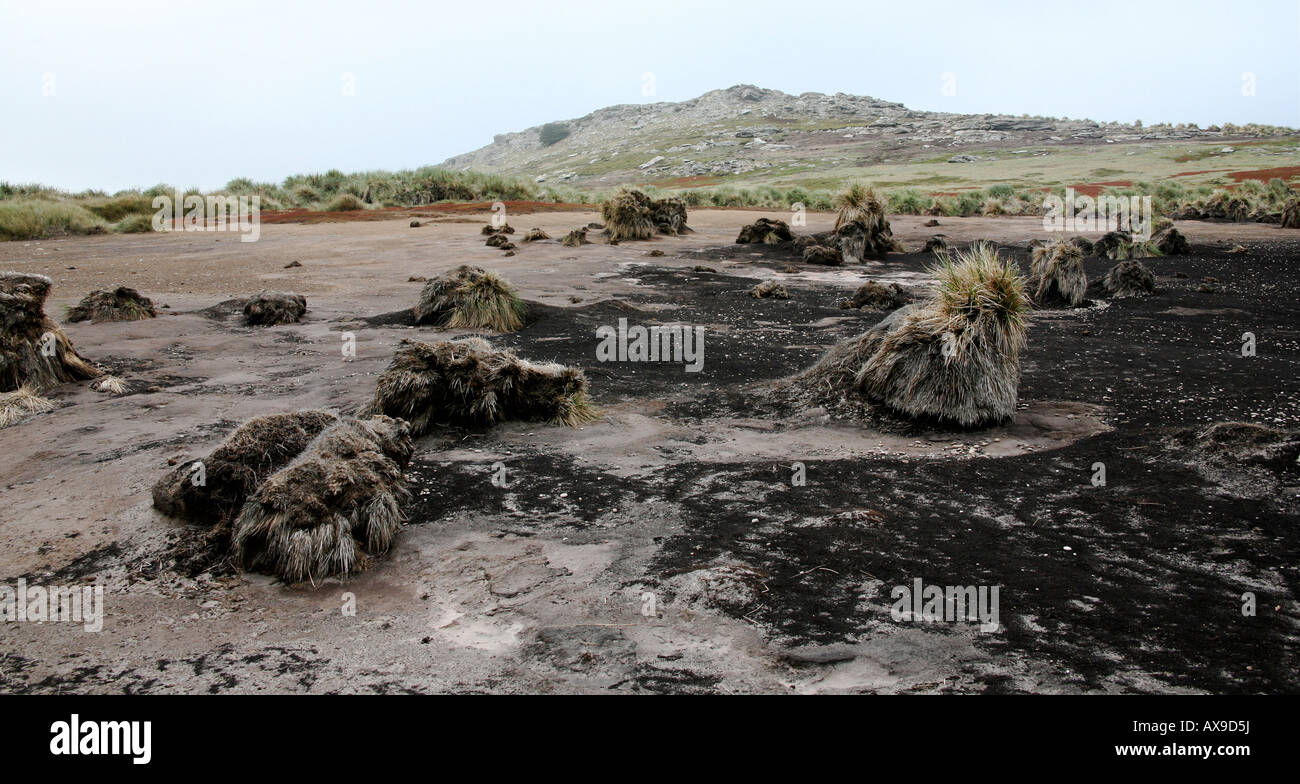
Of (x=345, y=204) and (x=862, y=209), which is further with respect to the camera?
(x=345, y=204)

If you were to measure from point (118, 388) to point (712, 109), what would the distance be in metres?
124

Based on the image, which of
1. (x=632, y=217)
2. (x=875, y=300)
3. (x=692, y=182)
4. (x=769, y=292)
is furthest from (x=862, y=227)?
(x=692, y=182)

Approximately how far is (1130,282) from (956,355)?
8.79 metres

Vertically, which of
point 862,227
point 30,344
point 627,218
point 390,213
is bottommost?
point 30,344

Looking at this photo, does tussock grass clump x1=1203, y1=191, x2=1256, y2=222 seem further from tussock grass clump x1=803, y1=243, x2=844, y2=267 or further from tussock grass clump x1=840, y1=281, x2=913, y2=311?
tussock grass clump x1=840, y1=281, x2=913, y2=311

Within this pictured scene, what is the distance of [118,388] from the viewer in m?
8.40

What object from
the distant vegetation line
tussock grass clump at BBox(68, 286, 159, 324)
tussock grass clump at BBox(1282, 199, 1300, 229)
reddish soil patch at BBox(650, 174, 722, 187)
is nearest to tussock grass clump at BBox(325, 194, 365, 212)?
the distant vegetation line

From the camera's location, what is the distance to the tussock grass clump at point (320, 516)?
15.4 feet

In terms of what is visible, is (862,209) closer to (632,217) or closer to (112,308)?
(632,217)

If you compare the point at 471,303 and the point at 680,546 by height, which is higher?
the point at 471,303

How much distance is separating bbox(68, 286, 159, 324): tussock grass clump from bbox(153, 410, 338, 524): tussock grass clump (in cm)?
746

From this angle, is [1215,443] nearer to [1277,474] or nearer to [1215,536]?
[1277,474]

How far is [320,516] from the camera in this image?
4777 mm

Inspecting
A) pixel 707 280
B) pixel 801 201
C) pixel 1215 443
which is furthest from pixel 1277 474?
pixel 801 201
